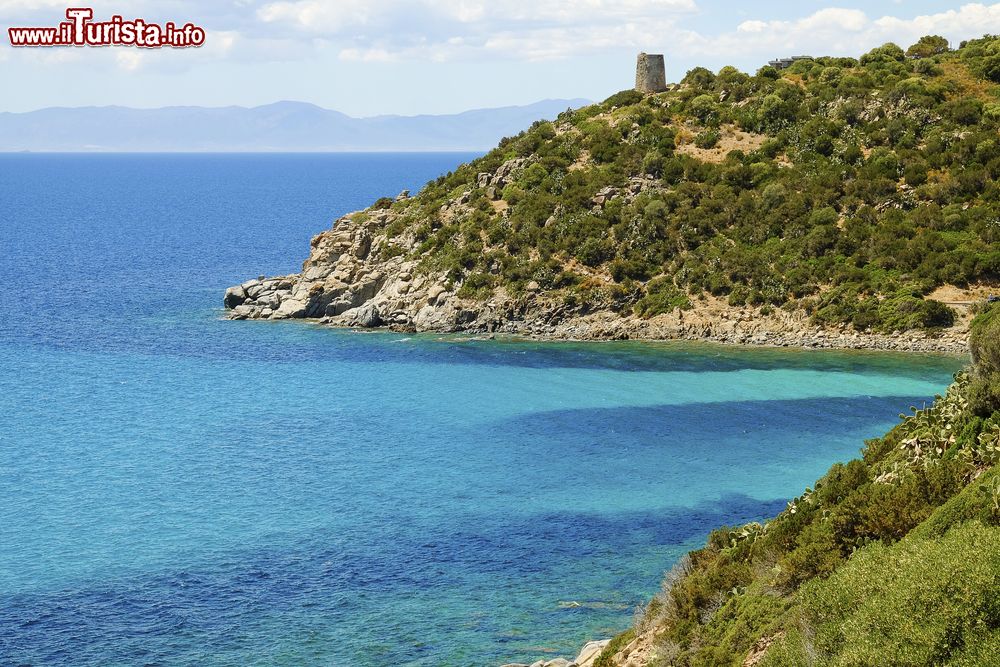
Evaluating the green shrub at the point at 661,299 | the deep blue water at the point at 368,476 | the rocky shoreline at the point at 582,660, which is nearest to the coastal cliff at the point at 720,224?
the green shrub at the point at 661,299

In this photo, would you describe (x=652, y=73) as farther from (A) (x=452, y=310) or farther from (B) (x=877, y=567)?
(B) (x=877, y=567)

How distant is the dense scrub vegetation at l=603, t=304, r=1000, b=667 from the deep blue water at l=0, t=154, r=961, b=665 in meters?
6.47

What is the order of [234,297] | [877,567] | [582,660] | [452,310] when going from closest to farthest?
A: [877,567]
[582,660]
[452,310]
[234,297]

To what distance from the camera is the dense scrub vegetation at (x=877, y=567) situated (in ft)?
50.5

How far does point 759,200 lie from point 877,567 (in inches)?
2352

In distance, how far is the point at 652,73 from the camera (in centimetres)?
9344

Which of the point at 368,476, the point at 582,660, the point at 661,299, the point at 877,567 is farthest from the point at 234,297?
the point at 877,567

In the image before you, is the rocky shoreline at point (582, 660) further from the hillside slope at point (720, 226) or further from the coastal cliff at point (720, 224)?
the hillside slope at point (720, 226)

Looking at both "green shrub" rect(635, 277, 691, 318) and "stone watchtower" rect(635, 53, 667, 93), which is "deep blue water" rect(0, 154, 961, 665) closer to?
"green shrub" rect(635, 277, 691, 318)

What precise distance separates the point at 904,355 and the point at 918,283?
631 cm

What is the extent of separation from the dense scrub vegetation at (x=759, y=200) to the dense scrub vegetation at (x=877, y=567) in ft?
134

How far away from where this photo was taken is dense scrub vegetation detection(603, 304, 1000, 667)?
606 inches

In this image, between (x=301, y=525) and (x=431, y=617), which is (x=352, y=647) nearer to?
(x=431, y=617)

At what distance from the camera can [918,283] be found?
213 ft
